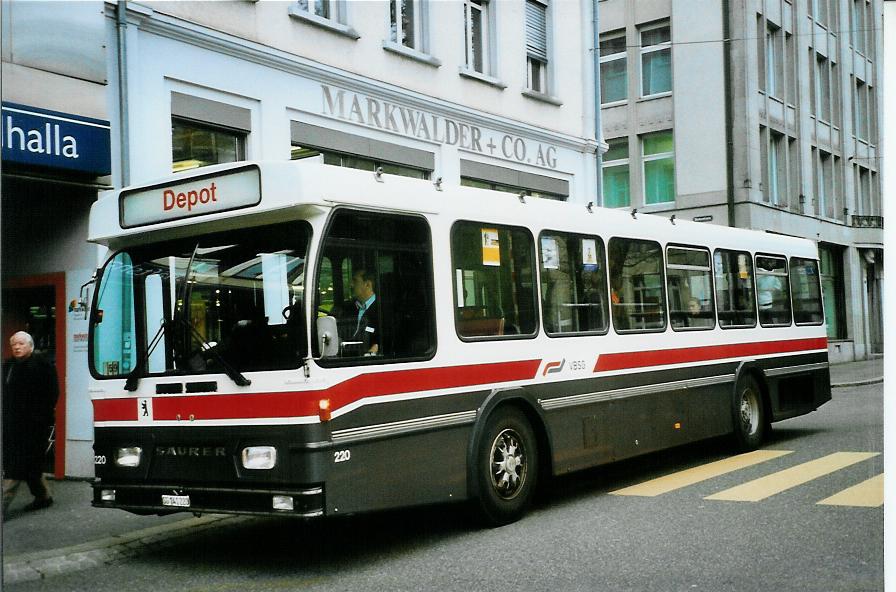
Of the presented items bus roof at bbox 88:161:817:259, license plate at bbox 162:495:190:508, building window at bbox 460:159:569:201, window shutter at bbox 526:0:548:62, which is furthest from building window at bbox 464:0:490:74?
license plate at bbox 162:495:190:508

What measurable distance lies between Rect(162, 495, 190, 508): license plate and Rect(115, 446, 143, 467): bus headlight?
345 millimetres

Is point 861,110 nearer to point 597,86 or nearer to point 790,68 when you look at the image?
point 790,68

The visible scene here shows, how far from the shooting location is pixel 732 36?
617 centimetres

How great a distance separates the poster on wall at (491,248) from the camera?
7559 millimetres

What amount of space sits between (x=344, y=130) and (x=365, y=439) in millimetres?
5246

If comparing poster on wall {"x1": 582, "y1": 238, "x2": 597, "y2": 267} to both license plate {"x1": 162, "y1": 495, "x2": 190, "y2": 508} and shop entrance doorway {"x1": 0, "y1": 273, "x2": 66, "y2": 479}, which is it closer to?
license plate {"x1": 162, "y1": 495, "x2": 190, "y2": 508}

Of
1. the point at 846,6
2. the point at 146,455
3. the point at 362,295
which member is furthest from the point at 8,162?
the point at 846,6

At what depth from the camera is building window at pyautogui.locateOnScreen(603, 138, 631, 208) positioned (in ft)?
23.4

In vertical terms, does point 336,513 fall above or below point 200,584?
above

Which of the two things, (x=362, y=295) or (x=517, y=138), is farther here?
(x=517, y=138)

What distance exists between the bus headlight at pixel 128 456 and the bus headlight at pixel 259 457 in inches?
36.1

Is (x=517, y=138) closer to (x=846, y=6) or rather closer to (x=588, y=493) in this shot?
(x=588, y=493)
